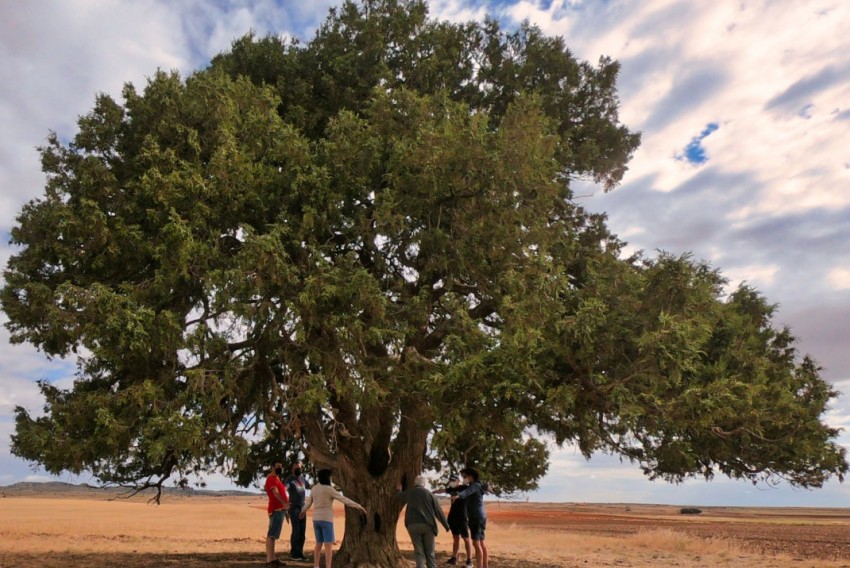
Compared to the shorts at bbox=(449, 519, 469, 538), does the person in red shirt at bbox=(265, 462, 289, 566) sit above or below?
above

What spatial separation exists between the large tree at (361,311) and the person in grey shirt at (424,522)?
1.13 metres

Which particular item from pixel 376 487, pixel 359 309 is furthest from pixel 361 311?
pixel 376 487

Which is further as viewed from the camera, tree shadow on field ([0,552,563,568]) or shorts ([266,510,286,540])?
tree shadow on field ([0,552,563,568])

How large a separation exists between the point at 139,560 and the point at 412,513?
8.50m

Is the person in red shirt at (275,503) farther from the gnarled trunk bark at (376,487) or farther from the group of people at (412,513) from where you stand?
the gnarled trunk bark at (376,487)

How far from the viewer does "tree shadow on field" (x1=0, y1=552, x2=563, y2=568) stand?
48.3ft

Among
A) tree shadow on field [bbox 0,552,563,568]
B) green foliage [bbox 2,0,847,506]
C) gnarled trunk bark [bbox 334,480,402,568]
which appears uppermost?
green foliage [bbox 2,0,847,506]

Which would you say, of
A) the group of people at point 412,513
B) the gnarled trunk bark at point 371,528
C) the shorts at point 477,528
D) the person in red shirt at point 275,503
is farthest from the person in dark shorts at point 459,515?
the person in red shirt at point 275,503

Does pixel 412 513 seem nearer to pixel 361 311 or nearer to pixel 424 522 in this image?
pixel 424 522

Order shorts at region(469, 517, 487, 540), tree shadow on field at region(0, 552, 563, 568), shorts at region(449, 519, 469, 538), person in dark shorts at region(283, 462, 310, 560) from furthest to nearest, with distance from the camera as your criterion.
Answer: tree shadow on field at region(0, 552, 563, 568), person in dark shorts at region(283, 462, 310, 560), shorts at region(449, 519, 469, 538), shorts at region(469, 517, 487, 540)

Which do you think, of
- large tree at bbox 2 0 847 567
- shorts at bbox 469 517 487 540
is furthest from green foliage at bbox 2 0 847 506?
shorts at bbox 469 517 487 540

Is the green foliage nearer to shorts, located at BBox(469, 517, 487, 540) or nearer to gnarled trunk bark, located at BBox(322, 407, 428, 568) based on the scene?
gnarled trunk bark, located at BBox(322, 407, 428, 568)

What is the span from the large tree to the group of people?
3.82ft

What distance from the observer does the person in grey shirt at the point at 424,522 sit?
445 inches
